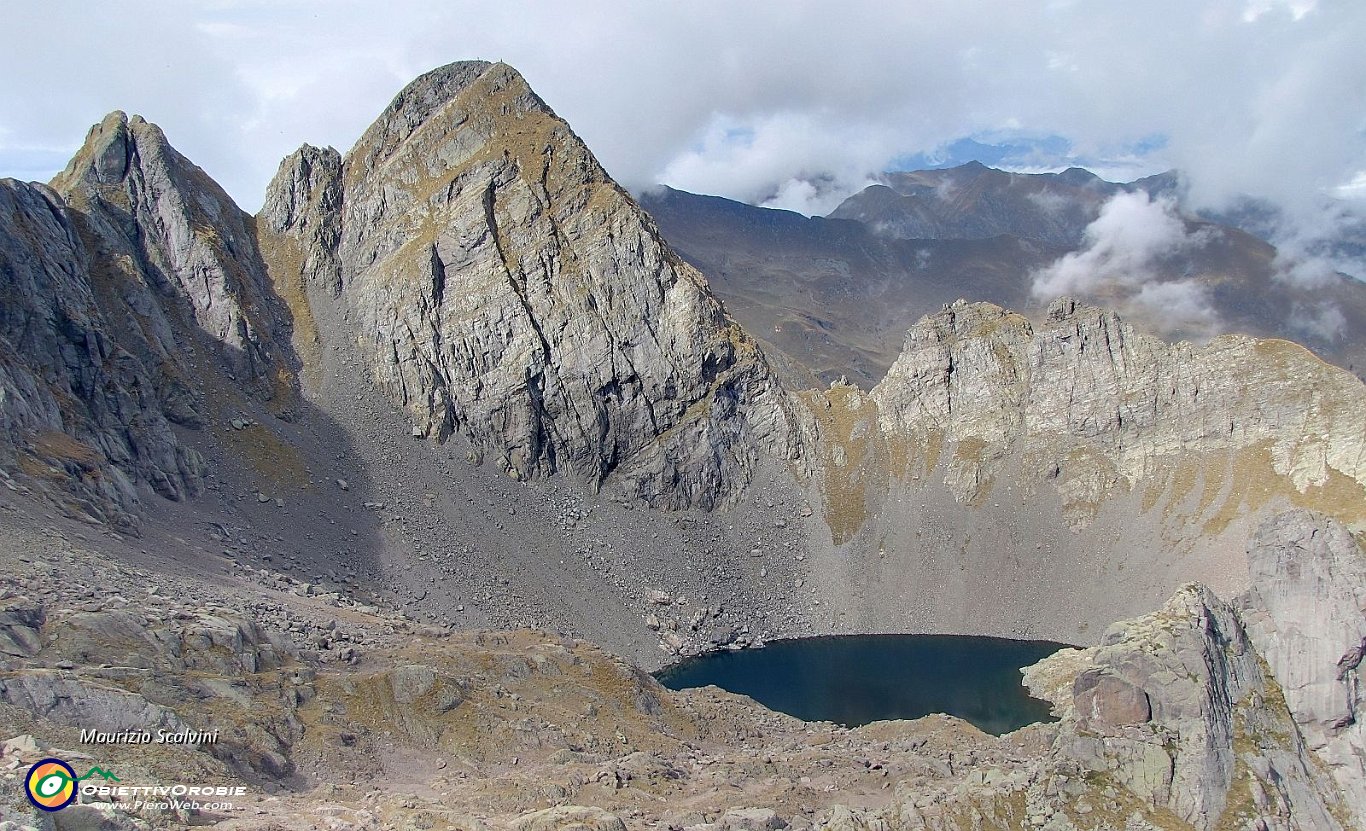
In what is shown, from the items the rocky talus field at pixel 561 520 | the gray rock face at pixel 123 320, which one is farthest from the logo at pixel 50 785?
the gray rock face at pixel 123 320

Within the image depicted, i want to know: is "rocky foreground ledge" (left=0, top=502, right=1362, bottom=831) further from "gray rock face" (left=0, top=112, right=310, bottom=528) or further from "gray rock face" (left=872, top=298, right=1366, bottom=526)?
"gray rock face" (left=872, top=298, right=1366, bottom=526)

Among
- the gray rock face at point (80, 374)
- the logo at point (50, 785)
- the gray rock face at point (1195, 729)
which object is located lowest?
the logo at point (50, 785)

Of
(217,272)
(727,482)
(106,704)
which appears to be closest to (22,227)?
(217,272)

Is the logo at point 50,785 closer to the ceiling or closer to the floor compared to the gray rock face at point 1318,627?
closer to the floor

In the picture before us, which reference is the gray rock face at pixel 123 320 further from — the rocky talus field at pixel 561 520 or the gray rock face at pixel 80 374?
the rocky talus field at pixel 561 520

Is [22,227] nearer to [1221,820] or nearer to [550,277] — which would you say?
[550,277]

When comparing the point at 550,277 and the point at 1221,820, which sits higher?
the point at 550,277

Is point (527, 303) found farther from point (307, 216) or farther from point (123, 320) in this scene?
point (123, 320)
